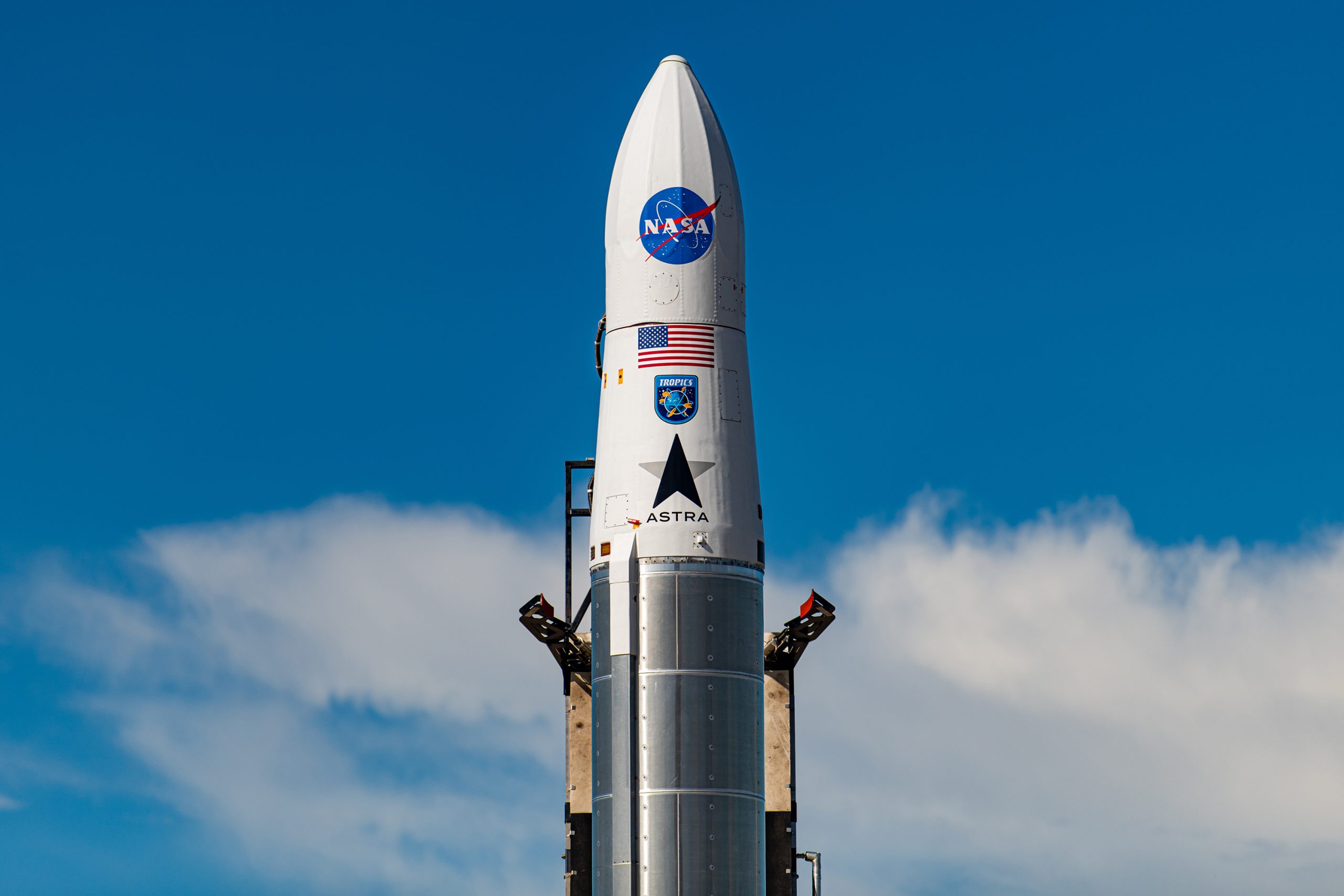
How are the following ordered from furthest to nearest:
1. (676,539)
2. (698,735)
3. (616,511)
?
(616,511), (676,539), (698,735)

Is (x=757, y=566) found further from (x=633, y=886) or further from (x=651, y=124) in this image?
(x=651, y=124)

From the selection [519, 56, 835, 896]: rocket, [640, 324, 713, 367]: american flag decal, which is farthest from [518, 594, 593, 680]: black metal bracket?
[640, 324, 713, 367]: american flag decal

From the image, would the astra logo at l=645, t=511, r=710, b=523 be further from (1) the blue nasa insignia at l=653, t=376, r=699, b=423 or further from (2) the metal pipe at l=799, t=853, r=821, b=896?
(2) the metal pipe at l=799, t=853, r=821, b=896

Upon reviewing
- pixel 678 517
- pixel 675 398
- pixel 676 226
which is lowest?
pixel 678 517

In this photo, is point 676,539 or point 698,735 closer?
point 698,735

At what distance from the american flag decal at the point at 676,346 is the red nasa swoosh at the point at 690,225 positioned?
1.90 metres

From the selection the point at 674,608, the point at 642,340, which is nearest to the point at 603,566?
the point at 674,608

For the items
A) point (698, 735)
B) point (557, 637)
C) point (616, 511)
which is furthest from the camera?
point (557, 637)

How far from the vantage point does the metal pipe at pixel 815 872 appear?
5459 centimetres

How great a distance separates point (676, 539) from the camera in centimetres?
5053

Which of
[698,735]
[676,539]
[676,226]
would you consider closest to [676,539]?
[676,539]

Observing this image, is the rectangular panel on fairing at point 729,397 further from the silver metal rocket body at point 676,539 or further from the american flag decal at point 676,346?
the american flag decal at point 676,346

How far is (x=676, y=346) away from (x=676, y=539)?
4.69 m

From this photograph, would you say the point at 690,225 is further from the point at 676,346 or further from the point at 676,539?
the point at 676,539
